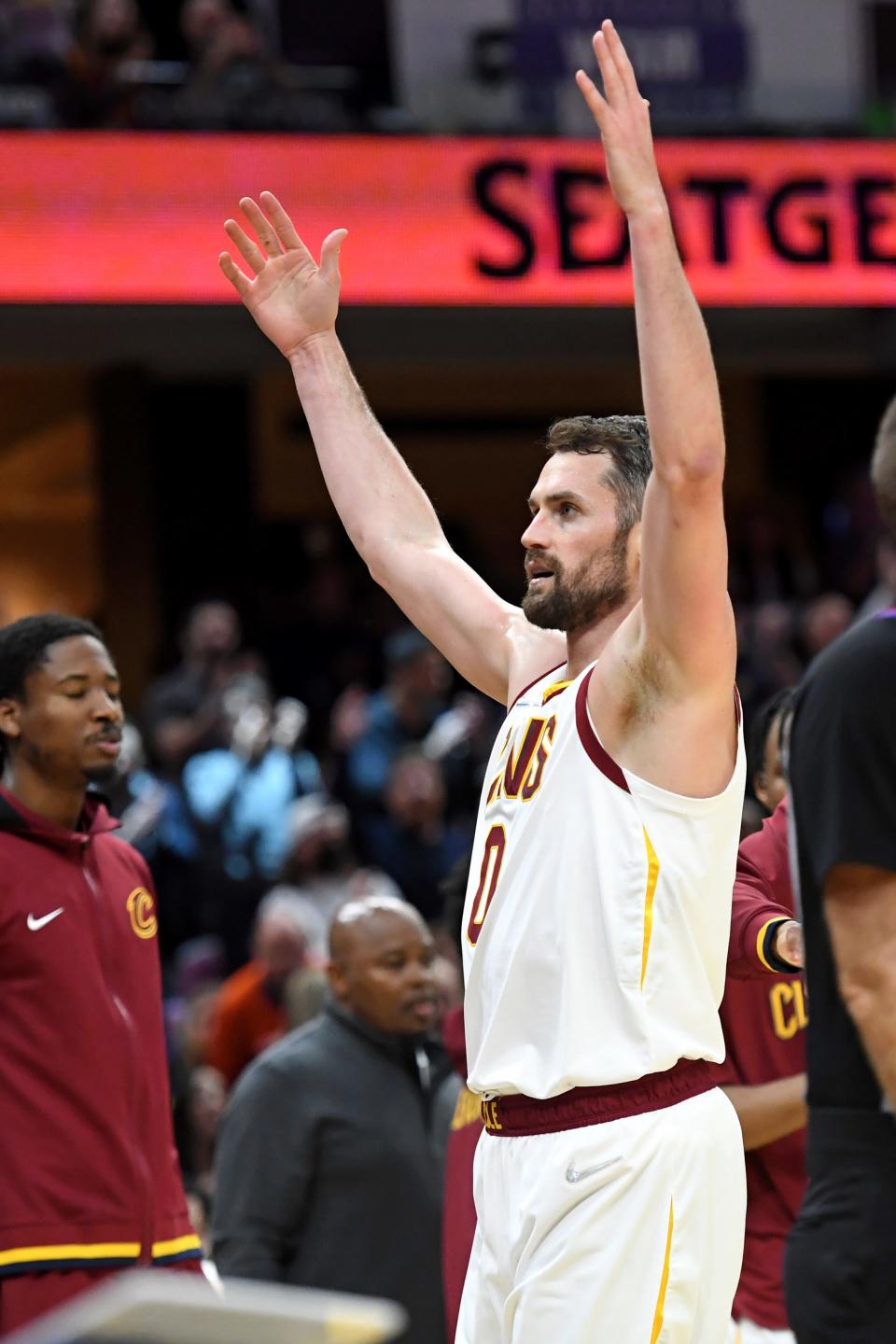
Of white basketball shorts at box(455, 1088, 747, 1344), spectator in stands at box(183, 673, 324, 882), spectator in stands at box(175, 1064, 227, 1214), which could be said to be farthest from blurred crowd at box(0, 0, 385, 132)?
white basketball shorts at box(455, 1088, 747, 1344)

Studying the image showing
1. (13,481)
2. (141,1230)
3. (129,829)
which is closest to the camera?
(141,1230)

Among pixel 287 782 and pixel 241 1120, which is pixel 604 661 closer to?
pixel 241 1120

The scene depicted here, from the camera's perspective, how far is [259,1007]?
31.5 feet

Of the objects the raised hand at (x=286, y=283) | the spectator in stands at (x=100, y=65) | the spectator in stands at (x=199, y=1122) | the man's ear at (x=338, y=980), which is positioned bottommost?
the spectator in stands at (x=199, y=1122)

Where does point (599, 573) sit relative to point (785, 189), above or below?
below

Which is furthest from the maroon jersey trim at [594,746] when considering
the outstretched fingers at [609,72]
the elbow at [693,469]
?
the outstretched fingers at [609,72]

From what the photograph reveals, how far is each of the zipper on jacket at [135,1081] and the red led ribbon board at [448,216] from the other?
729 cm

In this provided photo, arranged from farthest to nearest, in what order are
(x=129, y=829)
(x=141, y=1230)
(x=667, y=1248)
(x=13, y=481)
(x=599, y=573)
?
(x=13, y=481)
(x=129, y=829)
(x=141, y=1230)
(x=599, y=573)
(x=667, y=1248)

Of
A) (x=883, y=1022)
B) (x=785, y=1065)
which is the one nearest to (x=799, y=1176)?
(x=785, y=1065)

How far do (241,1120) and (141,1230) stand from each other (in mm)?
1144

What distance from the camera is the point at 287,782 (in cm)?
1141

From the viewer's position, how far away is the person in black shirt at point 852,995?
269 centimetres

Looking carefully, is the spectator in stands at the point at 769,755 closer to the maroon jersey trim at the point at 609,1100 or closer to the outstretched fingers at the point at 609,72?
the maroon jersey trim at the point at 609,1100

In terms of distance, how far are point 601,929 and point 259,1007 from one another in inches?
249
